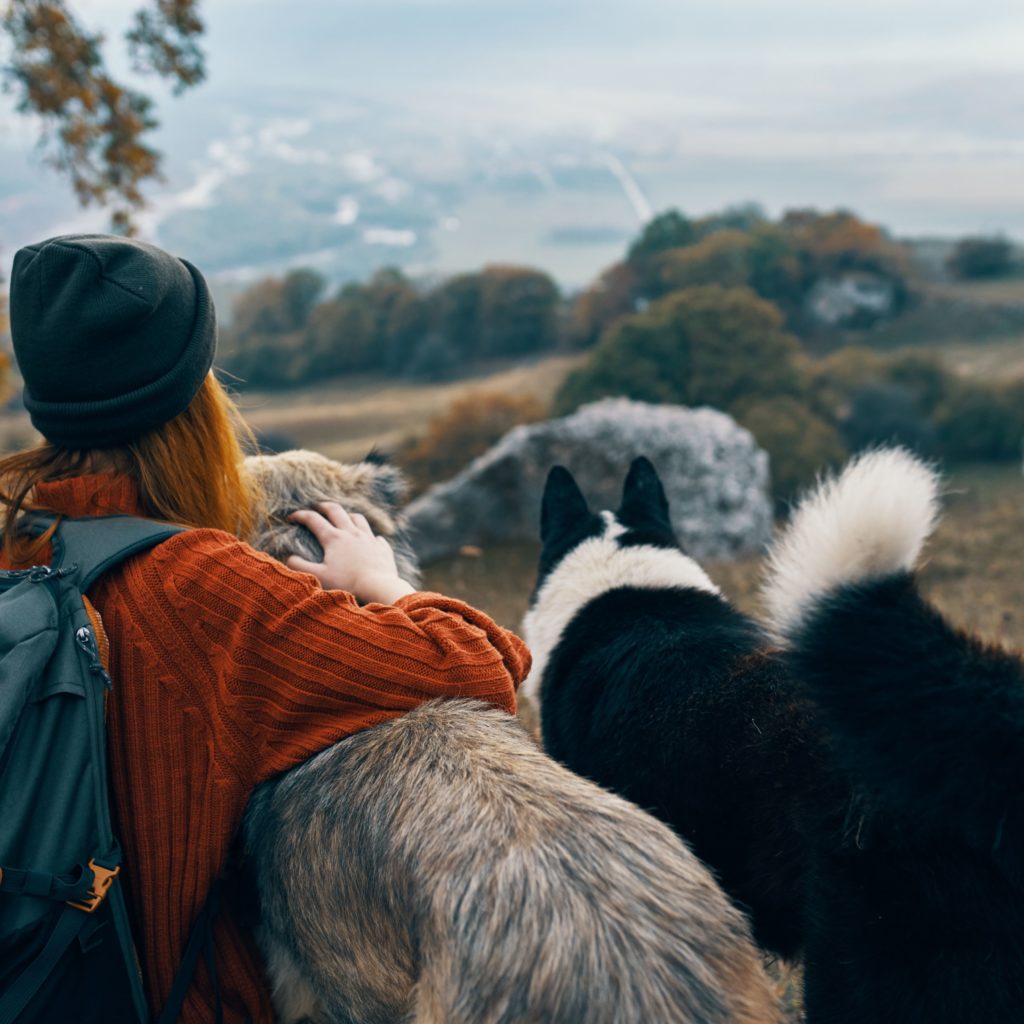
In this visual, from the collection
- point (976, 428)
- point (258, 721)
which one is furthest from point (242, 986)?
point (976, 428)

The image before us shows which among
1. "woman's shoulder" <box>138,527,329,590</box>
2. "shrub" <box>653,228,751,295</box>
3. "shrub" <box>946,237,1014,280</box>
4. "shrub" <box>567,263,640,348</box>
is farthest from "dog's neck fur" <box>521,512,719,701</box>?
"shrub" <box>946,237,1014,280</box>

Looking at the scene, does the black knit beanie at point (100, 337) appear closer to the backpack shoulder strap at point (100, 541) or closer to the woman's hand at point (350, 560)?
the backpack shoulder strap at point (100, 541)

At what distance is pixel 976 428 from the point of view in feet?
65.2

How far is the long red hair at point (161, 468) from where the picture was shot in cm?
164

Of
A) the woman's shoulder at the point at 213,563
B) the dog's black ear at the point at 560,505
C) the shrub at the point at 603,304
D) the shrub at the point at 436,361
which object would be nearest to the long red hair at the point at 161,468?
the woman's shoulder at the point at 213,563

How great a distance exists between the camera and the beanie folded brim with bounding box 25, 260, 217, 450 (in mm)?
Answer: 1539

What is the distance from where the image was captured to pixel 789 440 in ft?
52.0

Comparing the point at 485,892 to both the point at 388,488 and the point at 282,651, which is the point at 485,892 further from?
the point at 388,488

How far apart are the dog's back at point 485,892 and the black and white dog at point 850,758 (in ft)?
1.91

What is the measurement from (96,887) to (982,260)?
4285 cm

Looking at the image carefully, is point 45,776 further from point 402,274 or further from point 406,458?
point 402,274

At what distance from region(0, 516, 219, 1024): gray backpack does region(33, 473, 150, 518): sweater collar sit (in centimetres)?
16

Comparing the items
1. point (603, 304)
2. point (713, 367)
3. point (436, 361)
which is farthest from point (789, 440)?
point (436, 361)

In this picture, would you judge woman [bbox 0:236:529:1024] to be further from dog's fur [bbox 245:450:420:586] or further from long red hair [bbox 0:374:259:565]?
dog's fur [bbox 245:450:420:586]
